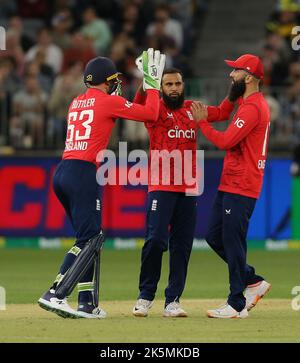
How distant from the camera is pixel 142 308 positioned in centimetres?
1220

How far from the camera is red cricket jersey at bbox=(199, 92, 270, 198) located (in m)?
12.0

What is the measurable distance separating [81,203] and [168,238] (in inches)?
40.1

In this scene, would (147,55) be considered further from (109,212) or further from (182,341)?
(109,212)

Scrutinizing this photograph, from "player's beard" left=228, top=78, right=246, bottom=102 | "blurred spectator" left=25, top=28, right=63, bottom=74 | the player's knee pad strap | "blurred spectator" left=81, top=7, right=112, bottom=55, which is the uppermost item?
"blurred spectator" left=81, top=7, right=112, bottom=55

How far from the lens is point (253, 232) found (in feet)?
69.2

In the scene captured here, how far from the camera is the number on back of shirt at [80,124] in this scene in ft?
39.5

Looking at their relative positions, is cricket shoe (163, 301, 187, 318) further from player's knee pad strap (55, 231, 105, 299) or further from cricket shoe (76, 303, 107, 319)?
player's knee pad strap (55, 231, 105, 299)

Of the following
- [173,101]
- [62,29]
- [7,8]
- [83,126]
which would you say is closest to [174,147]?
[173,101]

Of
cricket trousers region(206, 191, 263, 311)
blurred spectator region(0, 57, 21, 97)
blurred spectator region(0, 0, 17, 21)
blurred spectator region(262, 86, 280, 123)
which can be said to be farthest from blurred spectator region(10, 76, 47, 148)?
cricket trousers region(206, 191, 263, 311)

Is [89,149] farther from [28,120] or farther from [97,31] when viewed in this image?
[97,31]

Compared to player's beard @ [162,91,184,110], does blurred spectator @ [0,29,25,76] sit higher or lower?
higher

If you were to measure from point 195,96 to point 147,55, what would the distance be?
33.3ft

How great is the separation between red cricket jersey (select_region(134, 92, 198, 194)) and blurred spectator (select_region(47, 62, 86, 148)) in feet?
30.8

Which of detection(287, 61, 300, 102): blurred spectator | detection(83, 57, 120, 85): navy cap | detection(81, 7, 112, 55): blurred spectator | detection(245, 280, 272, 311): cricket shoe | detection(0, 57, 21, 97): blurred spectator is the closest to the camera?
detection(83, 57, 120, 85): navy cap
